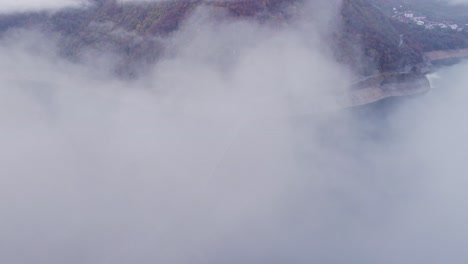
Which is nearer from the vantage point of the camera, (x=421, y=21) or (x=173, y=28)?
(x=173, y=28)

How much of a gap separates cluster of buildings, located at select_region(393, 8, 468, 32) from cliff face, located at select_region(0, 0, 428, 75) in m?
9.33

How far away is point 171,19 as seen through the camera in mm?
24641

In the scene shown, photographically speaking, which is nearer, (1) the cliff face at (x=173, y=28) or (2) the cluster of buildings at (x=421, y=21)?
(1) the cliff face at (x=173, y=28)

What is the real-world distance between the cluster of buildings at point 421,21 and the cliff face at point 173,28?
367 inches

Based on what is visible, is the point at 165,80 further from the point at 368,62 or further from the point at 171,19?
the point at 368,62

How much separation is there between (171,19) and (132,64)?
11.1 ft

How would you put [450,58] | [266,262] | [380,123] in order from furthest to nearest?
1. [450,58]
2. [380,123]
3. [266,262]

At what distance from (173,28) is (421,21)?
25.5 m

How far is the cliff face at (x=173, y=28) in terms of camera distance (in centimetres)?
2402

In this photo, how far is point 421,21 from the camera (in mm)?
39969

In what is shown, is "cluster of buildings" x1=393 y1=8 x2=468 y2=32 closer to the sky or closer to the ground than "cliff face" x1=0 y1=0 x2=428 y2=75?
closer to the sky

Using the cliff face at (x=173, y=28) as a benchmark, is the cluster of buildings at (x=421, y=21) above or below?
above

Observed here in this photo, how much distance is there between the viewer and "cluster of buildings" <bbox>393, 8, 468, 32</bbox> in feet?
125

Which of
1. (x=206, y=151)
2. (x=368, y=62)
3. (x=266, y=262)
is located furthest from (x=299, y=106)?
(x=266, y=262)
